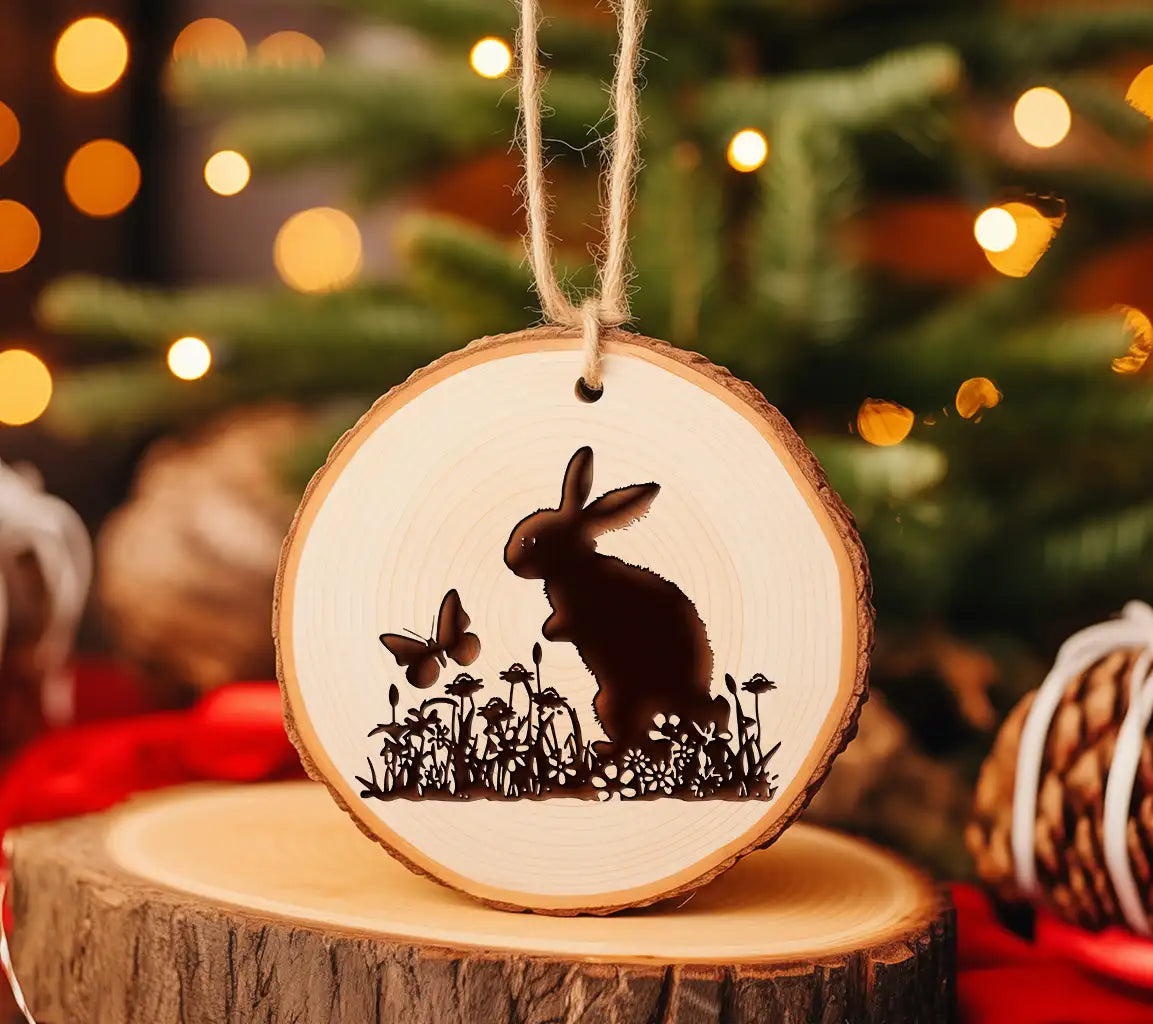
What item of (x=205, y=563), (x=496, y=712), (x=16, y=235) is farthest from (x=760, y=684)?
(x=16, y=235)

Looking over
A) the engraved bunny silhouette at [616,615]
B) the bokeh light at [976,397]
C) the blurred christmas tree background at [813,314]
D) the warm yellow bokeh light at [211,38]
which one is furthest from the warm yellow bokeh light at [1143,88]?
the warm yellow bokeh light at [211,38]

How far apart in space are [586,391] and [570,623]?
137mm

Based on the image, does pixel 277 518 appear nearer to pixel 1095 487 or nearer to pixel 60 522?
pixel 60 522

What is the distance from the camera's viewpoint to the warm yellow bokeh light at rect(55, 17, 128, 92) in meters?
1.62

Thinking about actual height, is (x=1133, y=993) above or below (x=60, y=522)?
below

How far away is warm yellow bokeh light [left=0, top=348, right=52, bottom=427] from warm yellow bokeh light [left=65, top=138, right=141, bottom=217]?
9.5 inches

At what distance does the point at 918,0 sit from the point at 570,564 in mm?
890

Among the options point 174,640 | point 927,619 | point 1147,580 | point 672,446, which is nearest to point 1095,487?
point 1147,580

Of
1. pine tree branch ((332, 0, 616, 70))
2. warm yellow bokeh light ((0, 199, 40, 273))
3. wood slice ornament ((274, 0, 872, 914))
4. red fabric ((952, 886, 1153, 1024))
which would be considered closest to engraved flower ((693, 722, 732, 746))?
wood slice ornament ((274, 0, 872, 914))

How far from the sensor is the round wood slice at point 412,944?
606 millimetres

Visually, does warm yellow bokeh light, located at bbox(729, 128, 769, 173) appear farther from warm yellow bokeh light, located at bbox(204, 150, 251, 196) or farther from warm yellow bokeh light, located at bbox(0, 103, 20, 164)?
warm yellow bokeh light, located at bbox(0, 103, 20, 164)

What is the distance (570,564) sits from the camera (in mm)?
688

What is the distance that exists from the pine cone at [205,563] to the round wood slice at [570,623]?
2.18 feet

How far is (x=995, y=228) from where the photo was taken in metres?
1.14
